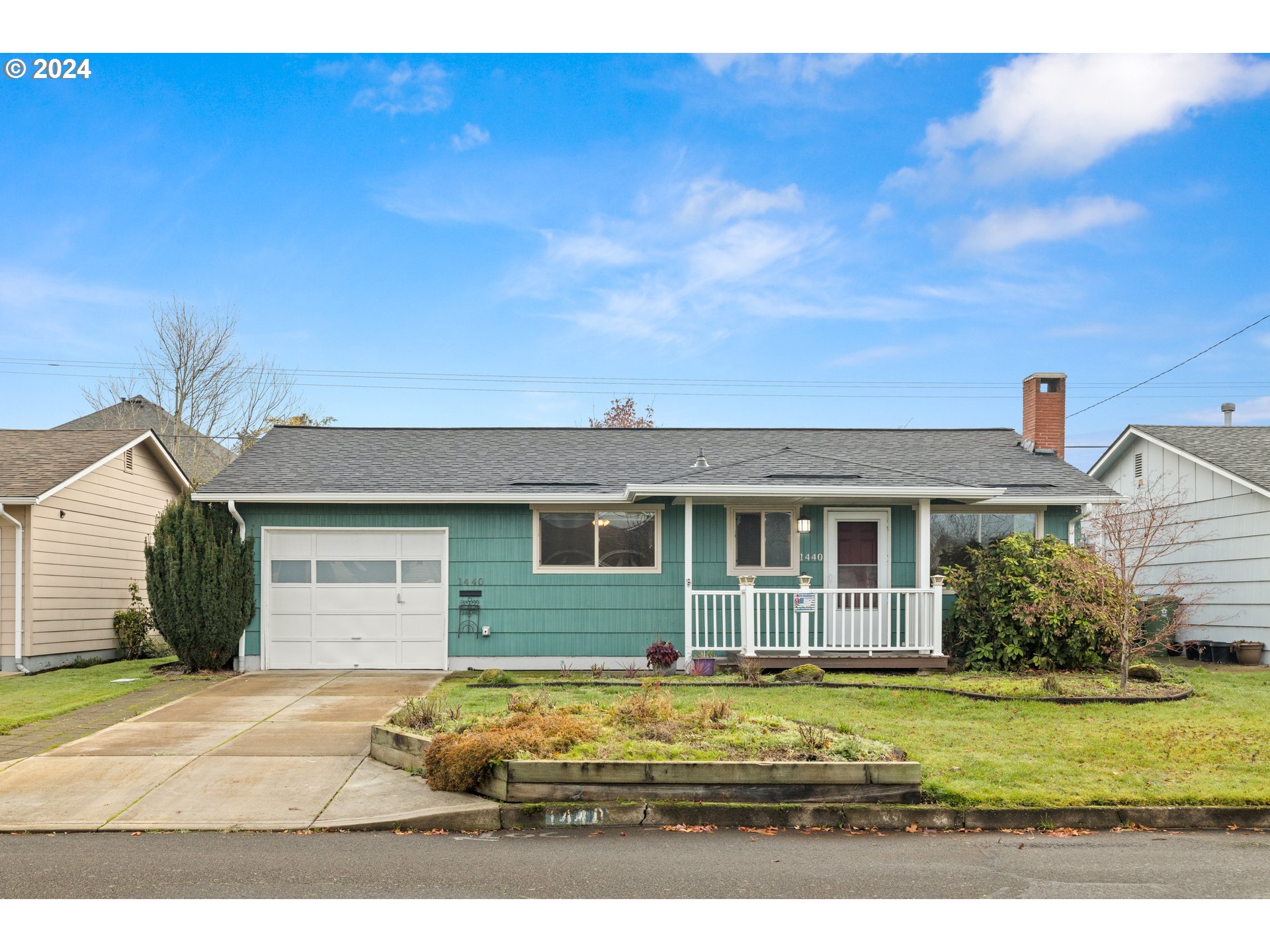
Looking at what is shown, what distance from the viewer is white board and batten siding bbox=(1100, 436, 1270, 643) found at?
15758 mm

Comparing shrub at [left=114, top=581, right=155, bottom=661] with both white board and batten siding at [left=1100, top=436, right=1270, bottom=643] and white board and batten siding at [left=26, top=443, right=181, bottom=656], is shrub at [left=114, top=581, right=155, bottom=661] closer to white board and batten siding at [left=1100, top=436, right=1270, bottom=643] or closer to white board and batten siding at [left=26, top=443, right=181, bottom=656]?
white board and batten siding at [left=26, top=443, right=181, bottom=656]

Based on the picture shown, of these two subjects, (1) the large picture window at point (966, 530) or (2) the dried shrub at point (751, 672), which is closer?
(2) the dried shrub at point (751, 672)

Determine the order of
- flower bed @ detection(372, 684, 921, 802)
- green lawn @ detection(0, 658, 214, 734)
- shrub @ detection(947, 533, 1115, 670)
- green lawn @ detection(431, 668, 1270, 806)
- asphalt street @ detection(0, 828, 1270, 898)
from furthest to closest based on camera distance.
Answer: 1. shrub @ detection(947, 533, 1115, 670)
2. green lawn @ detection(0, 658, 214, 734)
3. green lawn @ detection(431, 668, 1270, 806)
4. flower bed @ detection(372, 684, 921, 802)
5. asphalt street @ detection(0, 828, 1270, 898)

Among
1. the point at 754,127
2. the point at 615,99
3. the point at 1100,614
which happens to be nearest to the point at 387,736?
the point at 1100,614

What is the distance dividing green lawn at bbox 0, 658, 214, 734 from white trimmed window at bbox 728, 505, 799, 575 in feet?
25.7

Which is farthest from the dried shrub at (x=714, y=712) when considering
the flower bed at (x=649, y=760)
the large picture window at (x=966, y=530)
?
the large picture window at (x=966, y=530)

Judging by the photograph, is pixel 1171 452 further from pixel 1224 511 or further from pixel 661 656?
pixel 661 656

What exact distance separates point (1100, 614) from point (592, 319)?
21.2m

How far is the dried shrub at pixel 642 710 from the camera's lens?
7.91m

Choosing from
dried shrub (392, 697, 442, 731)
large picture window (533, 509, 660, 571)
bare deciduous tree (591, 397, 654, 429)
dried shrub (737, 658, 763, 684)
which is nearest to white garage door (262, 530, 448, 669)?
large picture window (533, 509, 660, 571)

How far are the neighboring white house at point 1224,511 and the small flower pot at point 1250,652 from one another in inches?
7.2

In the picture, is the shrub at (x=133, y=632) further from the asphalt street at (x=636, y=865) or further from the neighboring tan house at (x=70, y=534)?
the asphalt street at (x=636, y=865)

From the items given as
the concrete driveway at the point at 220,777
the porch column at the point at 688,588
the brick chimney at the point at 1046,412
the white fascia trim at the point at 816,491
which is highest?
the brick chimney at the point at 1046,412

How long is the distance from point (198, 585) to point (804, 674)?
8445 millimetres
